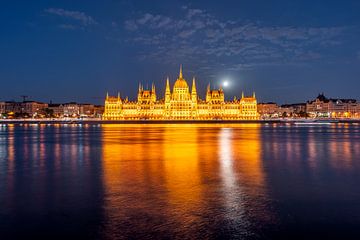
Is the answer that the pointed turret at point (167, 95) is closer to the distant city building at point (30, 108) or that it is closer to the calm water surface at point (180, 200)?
the distant city building at point (30, 108)

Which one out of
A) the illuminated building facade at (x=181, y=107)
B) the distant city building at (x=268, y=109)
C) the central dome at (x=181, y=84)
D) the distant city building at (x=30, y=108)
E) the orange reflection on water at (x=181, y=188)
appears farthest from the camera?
the distant city building at (x=268, y=109)

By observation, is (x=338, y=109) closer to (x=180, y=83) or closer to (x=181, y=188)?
(x=180, y=83)

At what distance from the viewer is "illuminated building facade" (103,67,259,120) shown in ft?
464

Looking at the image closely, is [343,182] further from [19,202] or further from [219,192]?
[19,202]

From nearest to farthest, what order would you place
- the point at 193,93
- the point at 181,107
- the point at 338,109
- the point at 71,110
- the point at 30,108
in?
the point at 181,107
the point at 193,93
the point at 338,109
the point at 30,108
the point at 71,110

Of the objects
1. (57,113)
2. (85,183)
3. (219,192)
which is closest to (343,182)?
(219,192)

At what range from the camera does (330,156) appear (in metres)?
20.9

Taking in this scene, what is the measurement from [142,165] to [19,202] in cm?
739

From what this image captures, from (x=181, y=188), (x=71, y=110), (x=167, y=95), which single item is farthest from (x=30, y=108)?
(x=181, y=188)

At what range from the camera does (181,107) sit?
465 ft

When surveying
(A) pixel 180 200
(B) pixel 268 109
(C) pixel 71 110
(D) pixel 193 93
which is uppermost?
(D) pixel 193 93

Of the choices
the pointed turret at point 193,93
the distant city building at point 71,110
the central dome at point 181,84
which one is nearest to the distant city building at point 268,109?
the pointed turret at point 193,93

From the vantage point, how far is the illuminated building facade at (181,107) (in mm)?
141500

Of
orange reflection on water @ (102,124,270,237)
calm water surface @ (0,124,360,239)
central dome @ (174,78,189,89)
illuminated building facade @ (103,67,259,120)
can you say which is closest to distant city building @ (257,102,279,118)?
illuminated building facade @ (103,67,259,120)
